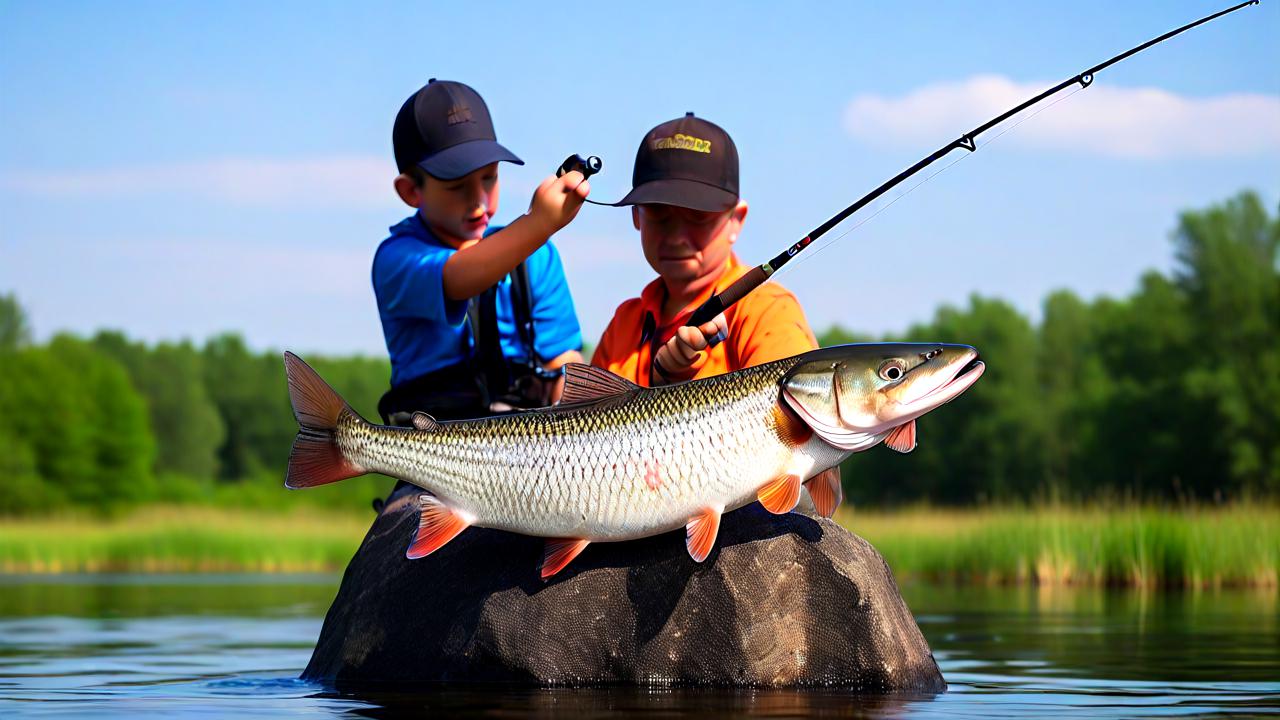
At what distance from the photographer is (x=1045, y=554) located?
21.0 meters

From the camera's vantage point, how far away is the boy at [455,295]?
22.2 ft

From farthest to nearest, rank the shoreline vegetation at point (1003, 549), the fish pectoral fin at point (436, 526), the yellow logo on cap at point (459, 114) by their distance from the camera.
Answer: the shoreline vegetation at point (1003, 549)
the yellow logo on cap at point (459, 114)
the fish pectoral fin at point (436, 526)

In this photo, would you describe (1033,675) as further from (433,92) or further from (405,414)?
(433,92)

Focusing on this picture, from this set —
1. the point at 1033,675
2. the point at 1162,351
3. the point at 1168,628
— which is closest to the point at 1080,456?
the point at 1162,351

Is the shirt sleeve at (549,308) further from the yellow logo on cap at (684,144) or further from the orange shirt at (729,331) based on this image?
the yellow logo on cap at (684,144)

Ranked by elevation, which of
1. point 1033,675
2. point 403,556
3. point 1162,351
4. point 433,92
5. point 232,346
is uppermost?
point 232,346

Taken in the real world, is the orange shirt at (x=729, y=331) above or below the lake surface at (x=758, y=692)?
above

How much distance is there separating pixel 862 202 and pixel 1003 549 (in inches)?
675

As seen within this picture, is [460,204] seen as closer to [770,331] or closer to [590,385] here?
[590,385]

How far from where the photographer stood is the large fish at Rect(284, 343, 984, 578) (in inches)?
219

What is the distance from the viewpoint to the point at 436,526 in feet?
19.7

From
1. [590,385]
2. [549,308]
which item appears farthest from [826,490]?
[549,308]

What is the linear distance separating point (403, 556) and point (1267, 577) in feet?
49.4

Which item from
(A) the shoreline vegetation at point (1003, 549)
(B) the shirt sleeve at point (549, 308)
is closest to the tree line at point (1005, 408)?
(A) the shoreline vegetation at point (1003, 549)
